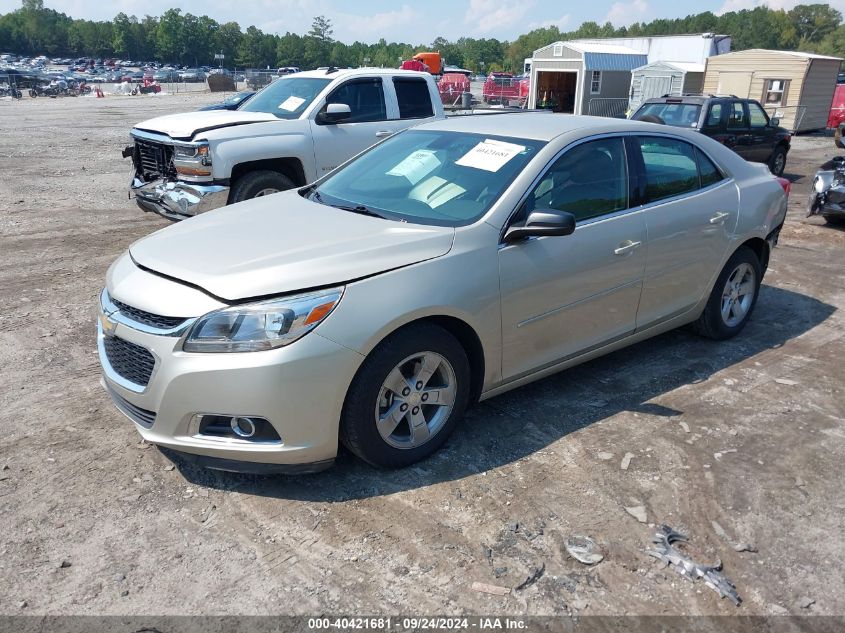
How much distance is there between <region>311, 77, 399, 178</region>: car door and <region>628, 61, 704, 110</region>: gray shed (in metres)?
19.2

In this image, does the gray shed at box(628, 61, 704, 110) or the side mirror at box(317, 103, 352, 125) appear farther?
the gray shed at box(628, 61, 704, 110)

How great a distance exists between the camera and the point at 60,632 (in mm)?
2500

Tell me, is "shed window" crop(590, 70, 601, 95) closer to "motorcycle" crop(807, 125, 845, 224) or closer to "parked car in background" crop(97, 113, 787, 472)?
"motorcycle" crop(807, 125, 845, 224)

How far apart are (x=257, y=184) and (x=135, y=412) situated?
15.7 ft

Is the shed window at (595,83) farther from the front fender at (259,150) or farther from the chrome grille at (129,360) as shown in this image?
the chrome grille at (129,360)

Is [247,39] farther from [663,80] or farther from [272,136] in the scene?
[272,136]

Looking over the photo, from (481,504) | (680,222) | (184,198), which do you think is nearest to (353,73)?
(184,198)

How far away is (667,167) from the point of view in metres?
4.61

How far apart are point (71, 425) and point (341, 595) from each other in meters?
2.14

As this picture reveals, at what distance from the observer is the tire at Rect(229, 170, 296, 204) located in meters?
7.51

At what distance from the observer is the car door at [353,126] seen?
8.05m

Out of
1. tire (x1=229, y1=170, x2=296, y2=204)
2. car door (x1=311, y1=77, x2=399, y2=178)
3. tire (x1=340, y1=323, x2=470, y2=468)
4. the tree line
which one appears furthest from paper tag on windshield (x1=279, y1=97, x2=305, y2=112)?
the tree line

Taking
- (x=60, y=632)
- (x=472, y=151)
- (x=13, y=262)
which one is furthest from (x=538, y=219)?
(x=13, y=262)

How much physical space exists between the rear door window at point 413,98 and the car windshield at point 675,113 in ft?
18.0
